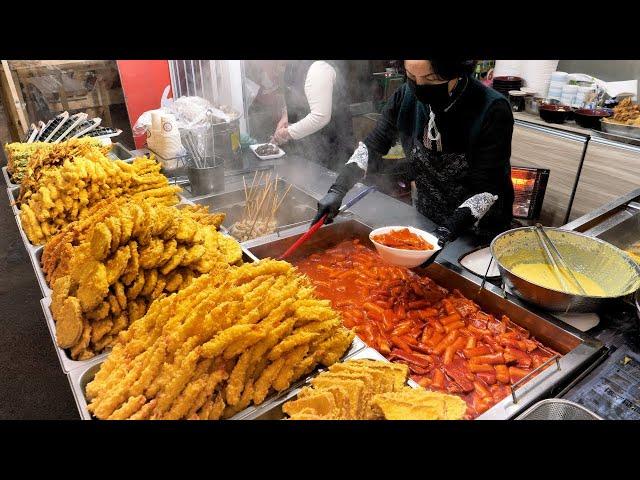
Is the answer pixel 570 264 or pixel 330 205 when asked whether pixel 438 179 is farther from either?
pixel 570 264

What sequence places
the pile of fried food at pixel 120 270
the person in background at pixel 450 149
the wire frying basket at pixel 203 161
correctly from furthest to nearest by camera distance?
the wire frying basket at pixel 203 161 < the person in background at pixel 450 149 < the pile of fried food at pixel 120 270

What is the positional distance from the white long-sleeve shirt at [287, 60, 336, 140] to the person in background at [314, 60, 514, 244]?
146 centimetres

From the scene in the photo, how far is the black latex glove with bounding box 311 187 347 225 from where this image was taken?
9.62 feet

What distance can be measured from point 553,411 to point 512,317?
0.77 metres

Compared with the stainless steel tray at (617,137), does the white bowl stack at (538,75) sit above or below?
above

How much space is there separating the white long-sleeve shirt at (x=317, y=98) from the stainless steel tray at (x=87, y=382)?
3521mm

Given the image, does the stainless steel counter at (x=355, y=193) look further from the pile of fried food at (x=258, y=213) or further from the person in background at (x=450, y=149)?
the pile of fried food at (x=258, y=213)

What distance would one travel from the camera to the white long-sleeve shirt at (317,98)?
4652 millimetres

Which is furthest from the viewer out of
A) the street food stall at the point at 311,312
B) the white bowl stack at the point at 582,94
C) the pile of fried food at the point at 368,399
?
the white bowl stack at the point at 582,94

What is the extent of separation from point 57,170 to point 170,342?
80.7 inches

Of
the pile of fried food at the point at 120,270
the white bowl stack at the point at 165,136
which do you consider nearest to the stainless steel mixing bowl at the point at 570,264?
the pile of fried food at the point at 120,270

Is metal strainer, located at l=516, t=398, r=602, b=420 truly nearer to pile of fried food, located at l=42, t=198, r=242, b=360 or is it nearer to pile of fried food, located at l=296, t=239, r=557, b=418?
pile of fried food, located at l=296, t=239, r=557, b=418

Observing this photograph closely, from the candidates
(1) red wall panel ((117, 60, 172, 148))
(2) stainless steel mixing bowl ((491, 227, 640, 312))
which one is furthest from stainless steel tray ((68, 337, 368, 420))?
(1) red wall panel ((117, 60, 172, 148))

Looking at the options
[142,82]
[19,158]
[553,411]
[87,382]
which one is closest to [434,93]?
[553,411]
